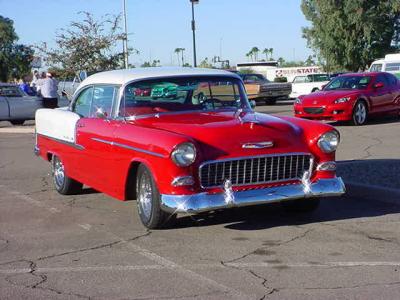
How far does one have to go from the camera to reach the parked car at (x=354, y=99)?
16250mm

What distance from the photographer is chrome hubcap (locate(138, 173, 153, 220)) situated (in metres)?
6.40

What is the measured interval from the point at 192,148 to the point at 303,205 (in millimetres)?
1845

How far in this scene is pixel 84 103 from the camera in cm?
817

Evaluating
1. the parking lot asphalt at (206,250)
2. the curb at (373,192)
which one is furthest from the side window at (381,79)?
the curb at (373,192)

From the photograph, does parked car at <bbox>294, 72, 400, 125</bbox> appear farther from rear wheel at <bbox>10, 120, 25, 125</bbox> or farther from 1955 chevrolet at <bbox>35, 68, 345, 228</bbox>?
rear wheel at <bbox>10, 120, 25, 125</bbox>

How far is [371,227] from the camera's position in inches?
255

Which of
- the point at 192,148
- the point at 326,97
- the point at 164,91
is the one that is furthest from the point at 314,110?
the point at 192,148

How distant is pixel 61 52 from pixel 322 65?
1280 inches

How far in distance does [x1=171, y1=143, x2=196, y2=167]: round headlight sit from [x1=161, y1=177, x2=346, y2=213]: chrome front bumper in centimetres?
32

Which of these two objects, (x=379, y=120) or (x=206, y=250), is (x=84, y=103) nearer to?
(x=206, y=250)

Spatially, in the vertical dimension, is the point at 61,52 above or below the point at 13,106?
above

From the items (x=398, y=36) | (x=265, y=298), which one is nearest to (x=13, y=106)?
(x=265, y=298)

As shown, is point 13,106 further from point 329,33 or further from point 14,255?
point 329,33

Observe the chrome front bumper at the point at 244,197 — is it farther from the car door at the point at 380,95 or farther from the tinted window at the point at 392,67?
the tinted window at the point at 392,67
